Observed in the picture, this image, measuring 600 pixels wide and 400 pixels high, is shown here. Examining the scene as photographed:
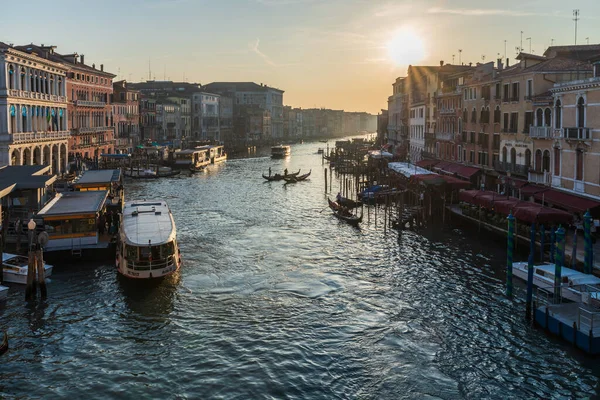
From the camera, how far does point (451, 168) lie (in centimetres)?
4562

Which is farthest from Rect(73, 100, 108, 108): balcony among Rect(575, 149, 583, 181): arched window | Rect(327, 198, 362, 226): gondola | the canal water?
Rect(575, 149, 583, 181): arched window

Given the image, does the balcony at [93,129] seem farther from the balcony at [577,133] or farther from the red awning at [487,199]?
the balcony at [577,133]

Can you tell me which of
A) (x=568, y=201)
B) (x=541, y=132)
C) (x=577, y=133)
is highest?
(x=541, y=132)

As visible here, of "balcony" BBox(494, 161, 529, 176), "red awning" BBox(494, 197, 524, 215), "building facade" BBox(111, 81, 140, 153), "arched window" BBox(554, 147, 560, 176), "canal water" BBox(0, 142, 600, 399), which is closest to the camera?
"canal water" BBox(0, 142, 600, 399)

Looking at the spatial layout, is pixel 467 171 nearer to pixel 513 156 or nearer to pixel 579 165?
pixel 513 156

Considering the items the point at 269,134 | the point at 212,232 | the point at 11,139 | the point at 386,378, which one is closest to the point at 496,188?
the point at 212,232

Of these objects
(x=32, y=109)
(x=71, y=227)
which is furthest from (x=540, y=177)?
(x=32, y=109)

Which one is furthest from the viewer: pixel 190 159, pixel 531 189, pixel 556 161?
pixel 190 159

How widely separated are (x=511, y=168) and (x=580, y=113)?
799 cm

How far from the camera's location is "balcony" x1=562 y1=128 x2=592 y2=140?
90.6 feet

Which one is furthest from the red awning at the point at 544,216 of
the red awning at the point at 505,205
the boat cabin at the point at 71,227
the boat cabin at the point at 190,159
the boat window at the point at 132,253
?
the boat cabin at the point at 190,159

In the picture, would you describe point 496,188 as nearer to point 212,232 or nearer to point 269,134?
point 212,232

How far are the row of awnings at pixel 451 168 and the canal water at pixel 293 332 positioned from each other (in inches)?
514

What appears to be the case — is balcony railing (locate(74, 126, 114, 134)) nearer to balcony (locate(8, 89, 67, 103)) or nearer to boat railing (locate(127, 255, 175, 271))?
balcony (locate(8, 89, 67, 103))
